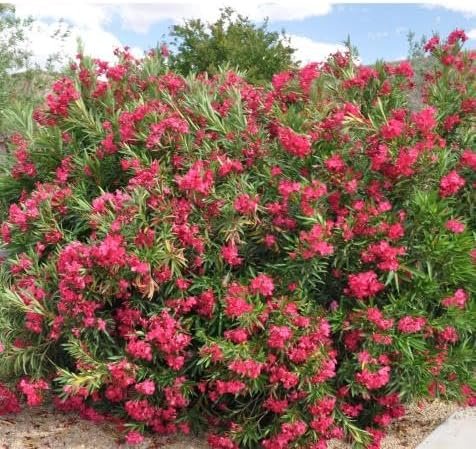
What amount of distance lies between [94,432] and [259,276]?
1.55 m

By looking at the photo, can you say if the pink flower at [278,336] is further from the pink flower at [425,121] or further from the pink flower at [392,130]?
the pink flower at [425,121]

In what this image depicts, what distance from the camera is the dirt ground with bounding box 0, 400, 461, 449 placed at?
4.18 metres

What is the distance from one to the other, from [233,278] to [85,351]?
97 cm

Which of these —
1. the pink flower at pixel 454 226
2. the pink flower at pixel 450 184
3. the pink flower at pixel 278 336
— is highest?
the pink flower at pixel 450 184

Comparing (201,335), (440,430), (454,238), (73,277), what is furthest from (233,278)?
(440,430)

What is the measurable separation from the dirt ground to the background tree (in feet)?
25.0

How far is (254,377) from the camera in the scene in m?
3.61

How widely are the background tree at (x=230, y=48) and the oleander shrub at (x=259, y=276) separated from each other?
23.6ft

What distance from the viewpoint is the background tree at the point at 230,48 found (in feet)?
37.8

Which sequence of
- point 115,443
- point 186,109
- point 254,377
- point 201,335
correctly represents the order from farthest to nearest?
point 186,109, point 115,443, point 201,335, point 254,377

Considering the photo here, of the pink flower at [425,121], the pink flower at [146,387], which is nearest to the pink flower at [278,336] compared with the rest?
the pink flower at [146,387]

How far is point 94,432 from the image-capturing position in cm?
434

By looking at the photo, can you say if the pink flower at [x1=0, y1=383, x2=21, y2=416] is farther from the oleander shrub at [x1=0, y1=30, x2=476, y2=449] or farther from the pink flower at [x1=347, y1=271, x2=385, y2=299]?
the pink flower at [x1=347, y1=271, x2=385, y2=299]

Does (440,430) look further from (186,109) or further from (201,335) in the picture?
(186,109)
